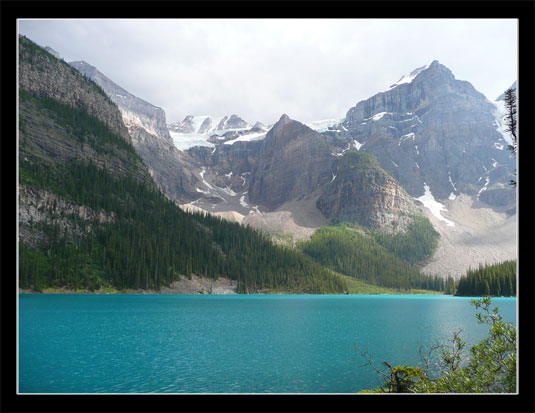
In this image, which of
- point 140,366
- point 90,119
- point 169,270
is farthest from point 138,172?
point 140,366

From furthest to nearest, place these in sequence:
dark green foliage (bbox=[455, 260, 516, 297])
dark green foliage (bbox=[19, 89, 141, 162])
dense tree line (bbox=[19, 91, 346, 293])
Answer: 1. dark green foliage (bbox=[19, 89, 141, 162])
2. dark green foliage (bbox=[455, 260, 516, 297])
3. dense tree line (bbox=[19, 91, 346, 293])

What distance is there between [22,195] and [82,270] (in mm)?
26351

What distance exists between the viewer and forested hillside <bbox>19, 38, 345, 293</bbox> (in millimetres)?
108956

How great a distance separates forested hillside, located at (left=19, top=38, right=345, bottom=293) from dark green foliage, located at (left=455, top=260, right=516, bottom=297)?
5026 centimetres

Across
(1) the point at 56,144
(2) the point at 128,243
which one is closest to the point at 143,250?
(2) the point at 128,243

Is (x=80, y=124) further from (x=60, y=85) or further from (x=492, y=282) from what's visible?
(x=492, y=282)

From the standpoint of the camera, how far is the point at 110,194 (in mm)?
145875

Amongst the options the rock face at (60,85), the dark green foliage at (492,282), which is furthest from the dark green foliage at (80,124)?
the dark green foliage at (492,282)

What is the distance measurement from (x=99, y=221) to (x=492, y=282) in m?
127

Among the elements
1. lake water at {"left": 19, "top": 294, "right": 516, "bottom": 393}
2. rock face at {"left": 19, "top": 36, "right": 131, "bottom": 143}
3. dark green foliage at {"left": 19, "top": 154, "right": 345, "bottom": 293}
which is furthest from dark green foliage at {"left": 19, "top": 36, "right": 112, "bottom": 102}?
lake water at {"left": 19, "top": 294, "right": 516, "bottom": 393}

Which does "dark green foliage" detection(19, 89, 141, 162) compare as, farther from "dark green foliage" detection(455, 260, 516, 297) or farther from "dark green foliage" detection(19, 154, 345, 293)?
"dark green foliage" detection(455, 260, 516, 297)

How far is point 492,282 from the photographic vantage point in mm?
134375

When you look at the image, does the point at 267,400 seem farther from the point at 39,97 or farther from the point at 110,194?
the point at 39,97

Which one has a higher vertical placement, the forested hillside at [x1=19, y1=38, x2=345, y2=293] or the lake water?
the forested hillside at [x1=19, y1=38, x2=345, y2=293]
